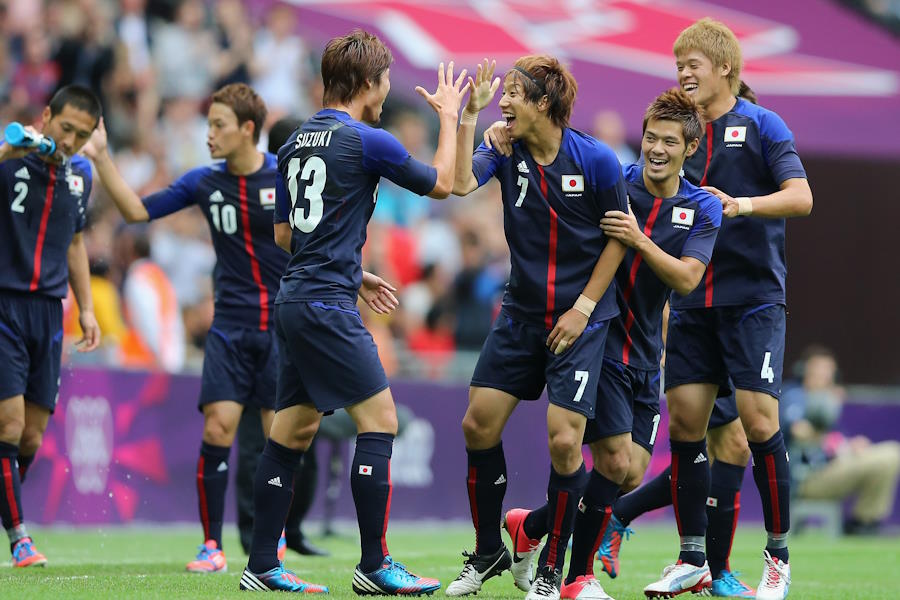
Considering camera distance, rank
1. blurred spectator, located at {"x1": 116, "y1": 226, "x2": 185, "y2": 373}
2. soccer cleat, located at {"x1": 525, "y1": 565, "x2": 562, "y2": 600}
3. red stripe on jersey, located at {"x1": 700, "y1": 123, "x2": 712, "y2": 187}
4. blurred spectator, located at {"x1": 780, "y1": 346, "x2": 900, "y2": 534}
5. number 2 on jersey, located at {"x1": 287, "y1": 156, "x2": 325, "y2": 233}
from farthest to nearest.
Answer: blurred spectator, located at {"x1": 780, "y1": 346, "x2": 900, "y2": 534} < blurred spectator, located at {"x1": 116, "y1": 226, "x2": 185, "y2": 373} < red stripe on jersey, located at {"x1": 700, "y1": 123, "x2": 712, "y2": 187} < number 2 on jersey, located at {"x1": 287, "y1": 156, "x2": 325, "y2": 233} < soccer cleat, located at {"x1": 525, "y1": 565, "x2": 562, "y2": 600}

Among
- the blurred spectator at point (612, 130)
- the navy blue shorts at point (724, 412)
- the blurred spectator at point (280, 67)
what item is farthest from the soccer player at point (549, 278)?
the blurred spectator at point (280, 67)

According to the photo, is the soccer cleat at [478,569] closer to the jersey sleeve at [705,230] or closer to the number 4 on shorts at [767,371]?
the number 4 on shorts at [767,371]

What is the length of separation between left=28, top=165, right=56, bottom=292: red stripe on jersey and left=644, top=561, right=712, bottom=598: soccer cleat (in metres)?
3.78

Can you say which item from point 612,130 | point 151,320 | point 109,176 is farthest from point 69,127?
point 612,130

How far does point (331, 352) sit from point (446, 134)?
113 cm

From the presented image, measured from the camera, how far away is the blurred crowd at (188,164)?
12.7m

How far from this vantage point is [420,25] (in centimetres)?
1708

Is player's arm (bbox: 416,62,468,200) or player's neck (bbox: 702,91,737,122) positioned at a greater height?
player's neck (bbox: 702,91,737,122)

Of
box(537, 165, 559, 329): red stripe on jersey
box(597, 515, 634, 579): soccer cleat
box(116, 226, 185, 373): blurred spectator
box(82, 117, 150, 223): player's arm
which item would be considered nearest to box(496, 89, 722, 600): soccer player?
box(537, 165, 559, 329): red stripe on jersey

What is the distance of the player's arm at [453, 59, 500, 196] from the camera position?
6.46 meters

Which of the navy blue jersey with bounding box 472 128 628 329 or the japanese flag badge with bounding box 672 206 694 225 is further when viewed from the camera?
the japanese flag badge with bounding box 672 206 694 225

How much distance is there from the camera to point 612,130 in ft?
52.3

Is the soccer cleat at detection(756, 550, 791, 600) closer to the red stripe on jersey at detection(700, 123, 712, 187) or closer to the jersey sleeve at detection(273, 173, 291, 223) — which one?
the red stripe on jersey at detection(700, 123, 712, 187)

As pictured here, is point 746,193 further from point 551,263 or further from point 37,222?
point 37,222
